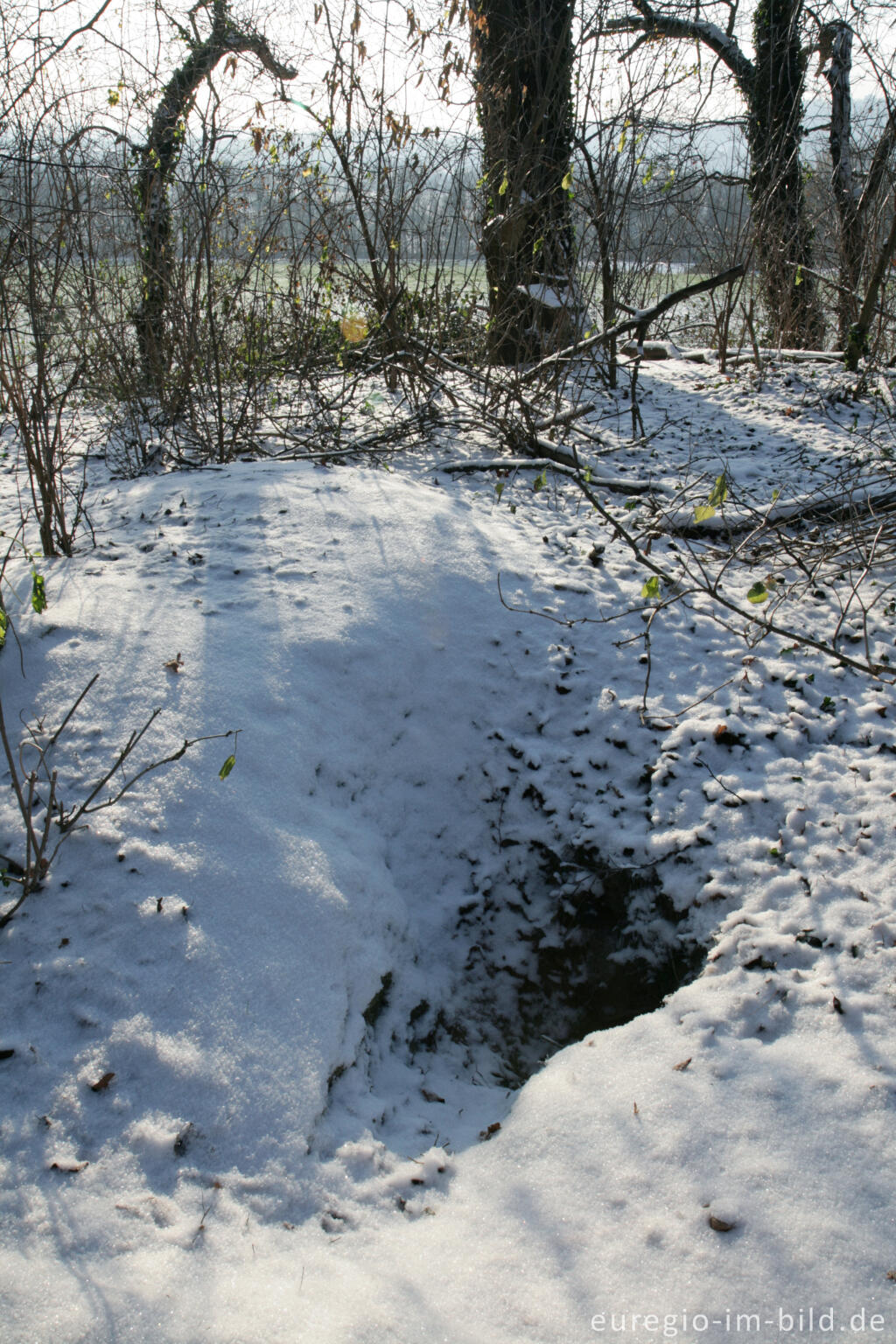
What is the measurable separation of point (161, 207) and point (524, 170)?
7.98 ft

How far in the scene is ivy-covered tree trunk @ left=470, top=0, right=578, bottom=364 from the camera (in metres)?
4.77

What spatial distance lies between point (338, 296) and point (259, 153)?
1089 mm

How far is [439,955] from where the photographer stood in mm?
2340

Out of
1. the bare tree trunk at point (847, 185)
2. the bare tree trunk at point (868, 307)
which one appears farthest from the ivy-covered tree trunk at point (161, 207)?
the bare tree trunk at point (847, 185)

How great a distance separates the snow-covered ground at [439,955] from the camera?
52.4 inches

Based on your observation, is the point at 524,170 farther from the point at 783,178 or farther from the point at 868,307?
the point at 783,178

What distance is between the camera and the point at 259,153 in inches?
181

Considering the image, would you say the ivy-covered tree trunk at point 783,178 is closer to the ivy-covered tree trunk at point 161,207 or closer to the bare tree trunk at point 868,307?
the bare tree trunk at point 868,307

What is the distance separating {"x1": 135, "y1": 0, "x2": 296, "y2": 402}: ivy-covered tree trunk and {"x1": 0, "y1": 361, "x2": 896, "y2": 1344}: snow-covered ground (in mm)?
1518

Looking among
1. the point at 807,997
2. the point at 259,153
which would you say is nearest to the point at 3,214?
the point at 259,153

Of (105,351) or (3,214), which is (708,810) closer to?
(3,214)

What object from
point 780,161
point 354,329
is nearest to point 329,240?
point 354,329

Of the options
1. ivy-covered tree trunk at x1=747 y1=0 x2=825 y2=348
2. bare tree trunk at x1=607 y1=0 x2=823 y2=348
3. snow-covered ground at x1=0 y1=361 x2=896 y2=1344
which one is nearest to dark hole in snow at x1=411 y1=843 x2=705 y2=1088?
snow-covered ground at x1=0 y1=361 x2=896 y2=1344

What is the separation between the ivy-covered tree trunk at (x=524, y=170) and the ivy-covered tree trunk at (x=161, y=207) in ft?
4.46
